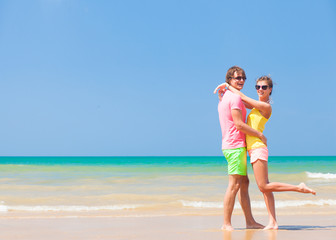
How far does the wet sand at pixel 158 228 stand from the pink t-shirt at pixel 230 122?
0.94 m

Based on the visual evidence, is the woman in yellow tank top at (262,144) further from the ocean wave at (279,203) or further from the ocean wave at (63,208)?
the ocean wave at (63,208)

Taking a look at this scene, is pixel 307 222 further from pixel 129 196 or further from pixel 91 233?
pixel 129 196

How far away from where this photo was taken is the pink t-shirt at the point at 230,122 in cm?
395

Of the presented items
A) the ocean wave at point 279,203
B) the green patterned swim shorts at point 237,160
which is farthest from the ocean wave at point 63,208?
the green patterned swim shorts at point 237,160

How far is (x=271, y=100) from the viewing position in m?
4.17

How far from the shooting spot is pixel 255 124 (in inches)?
159

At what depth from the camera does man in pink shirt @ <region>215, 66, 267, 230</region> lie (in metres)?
3.91

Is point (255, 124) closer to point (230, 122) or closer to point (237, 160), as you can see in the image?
point (230, 122)

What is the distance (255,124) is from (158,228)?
1.74m

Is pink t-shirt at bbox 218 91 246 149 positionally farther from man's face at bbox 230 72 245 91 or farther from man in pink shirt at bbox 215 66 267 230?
man's face at bbox 230 72 245 91

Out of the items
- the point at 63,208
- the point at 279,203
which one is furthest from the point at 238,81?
the point at 63,208

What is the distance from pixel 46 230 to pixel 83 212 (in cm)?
202

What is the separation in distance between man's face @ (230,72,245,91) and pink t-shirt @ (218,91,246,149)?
150mm

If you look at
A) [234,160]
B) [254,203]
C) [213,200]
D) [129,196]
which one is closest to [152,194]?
[129,196]
